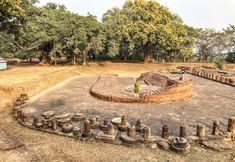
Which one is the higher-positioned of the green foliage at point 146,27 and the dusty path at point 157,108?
the green foliage at point 146,27

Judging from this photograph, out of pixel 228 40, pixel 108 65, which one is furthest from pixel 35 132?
pixel 228 40

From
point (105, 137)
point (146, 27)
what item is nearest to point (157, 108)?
point (105, 137)

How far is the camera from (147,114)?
12.8 metres

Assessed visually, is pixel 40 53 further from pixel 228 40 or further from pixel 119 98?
pixel 228 40

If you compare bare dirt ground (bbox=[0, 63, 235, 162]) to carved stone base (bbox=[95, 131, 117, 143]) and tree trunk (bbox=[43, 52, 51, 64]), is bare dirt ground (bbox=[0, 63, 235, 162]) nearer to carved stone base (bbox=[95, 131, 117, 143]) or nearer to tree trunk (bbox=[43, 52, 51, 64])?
carved stone base (bbox=[95, 131, 117, 143])

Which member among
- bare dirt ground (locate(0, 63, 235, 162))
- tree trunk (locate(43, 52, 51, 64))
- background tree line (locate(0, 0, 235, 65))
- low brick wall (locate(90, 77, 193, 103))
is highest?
background tree line (locate(0, 0, 235, 65))

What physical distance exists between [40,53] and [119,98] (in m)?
23.5

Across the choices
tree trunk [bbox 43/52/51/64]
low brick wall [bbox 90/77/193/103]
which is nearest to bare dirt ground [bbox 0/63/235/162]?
low brick wall [bbox 90/77/193/103]

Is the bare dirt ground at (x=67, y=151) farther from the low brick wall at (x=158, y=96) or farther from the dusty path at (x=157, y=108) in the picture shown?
the low brick wall at (x=158, y=96)

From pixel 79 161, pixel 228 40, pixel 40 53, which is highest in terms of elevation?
pixel 228 40

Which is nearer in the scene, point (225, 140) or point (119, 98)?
point (225, 140)

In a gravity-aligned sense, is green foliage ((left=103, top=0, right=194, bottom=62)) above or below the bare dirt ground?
above

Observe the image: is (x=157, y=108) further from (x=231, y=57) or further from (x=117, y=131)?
(x=231, y=57)

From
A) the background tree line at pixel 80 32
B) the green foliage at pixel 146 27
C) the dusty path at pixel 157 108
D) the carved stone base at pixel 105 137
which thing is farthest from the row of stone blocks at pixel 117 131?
the green foliage at pixel 146 27
